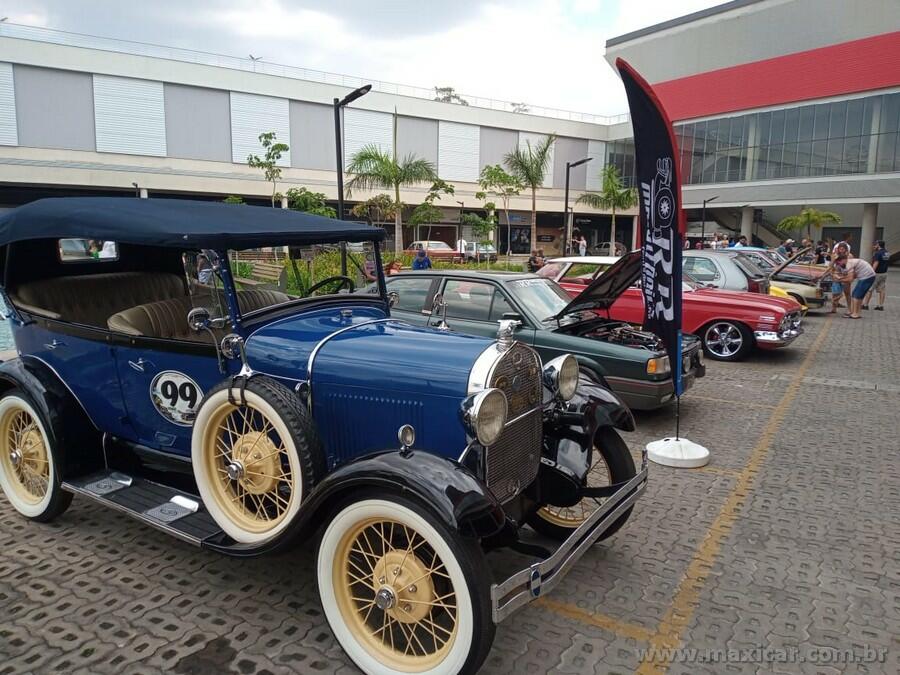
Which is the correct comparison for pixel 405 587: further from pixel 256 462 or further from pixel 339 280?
pixel 339 280

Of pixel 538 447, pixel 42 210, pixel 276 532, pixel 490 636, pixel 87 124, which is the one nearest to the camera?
Answer: pixel 490 636

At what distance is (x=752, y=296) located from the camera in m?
9.52

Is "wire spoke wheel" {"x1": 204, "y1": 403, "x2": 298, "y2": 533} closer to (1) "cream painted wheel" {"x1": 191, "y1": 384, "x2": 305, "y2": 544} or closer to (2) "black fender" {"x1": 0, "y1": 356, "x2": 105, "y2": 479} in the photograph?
(1) "cream painted wheel" {"x1": 191, "y1": 384, "x2": 305, "y2": 544}

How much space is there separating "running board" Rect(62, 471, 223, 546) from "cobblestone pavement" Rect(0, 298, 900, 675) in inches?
15.0

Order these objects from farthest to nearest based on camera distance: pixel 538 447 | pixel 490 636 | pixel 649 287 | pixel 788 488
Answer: pixel 649 287, pixel 788 488, pixel 538 447, pixel 490 636

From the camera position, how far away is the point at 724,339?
9570mm

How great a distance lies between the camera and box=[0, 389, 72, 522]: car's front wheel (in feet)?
12.8

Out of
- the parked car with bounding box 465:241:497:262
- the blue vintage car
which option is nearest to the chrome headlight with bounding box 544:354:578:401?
the blue vintage car

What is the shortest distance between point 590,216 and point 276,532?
50407 mm

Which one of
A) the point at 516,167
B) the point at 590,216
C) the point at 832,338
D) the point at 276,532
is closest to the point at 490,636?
the point at 276,532

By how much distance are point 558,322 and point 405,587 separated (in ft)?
14.1

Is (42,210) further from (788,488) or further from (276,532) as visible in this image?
(788,488)

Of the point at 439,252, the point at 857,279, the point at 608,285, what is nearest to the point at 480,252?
the point at 439,252

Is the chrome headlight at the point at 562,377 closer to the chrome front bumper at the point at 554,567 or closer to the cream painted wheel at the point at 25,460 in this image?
the chrome front bumper at the point at 554,567
